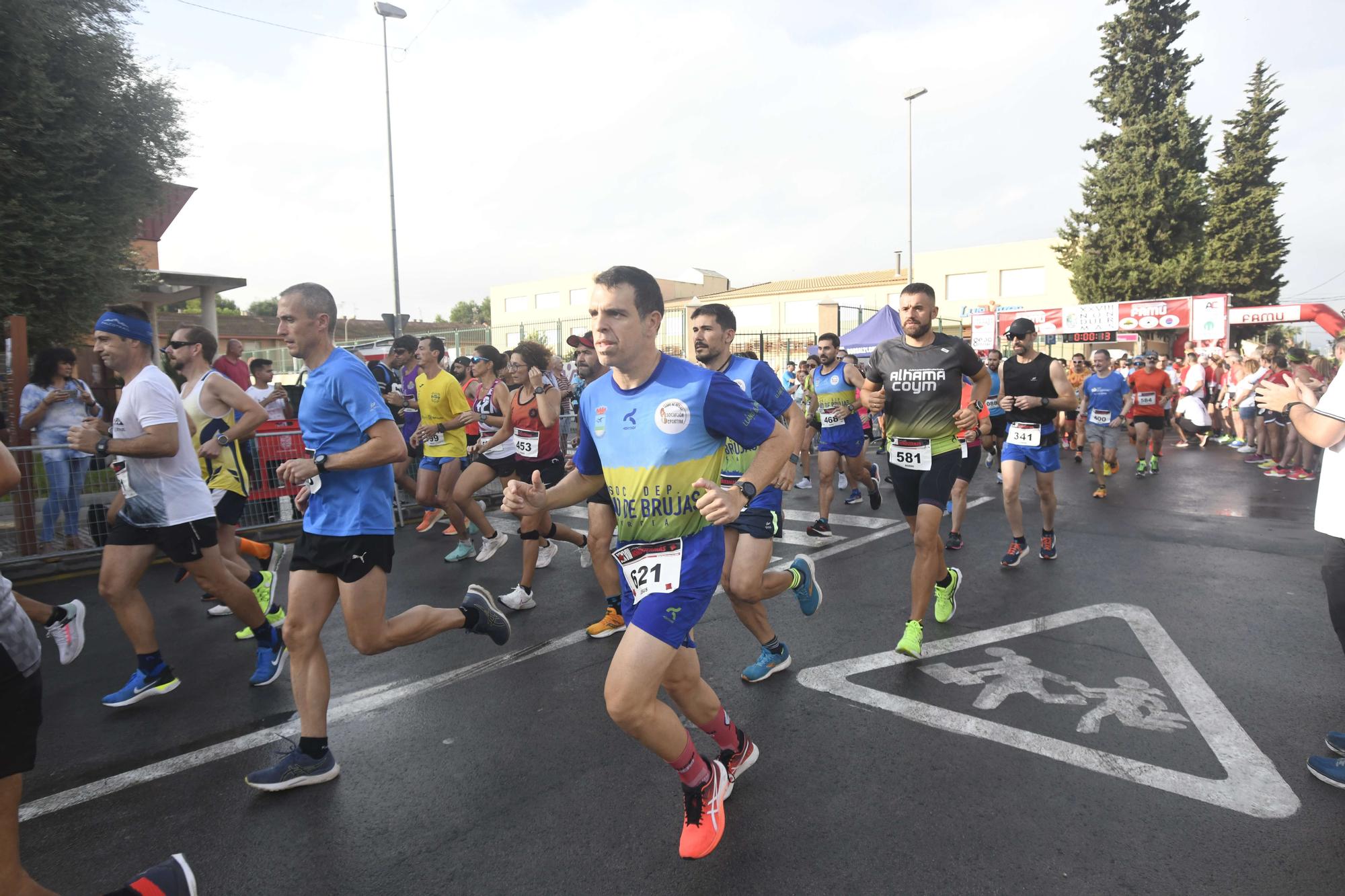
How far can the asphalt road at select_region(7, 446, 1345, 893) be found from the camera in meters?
2.68

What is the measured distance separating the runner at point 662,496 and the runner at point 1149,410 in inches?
483

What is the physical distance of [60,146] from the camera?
1145cm

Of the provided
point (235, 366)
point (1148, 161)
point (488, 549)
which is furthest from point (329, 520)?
point (1148, 161)

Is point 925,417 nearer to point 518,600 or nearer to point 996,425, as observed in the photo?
point 518,600

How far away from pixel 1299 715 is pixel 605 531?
3.90 meters

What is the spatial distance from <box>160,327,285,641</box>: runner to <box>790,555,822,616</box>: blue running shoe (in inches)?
131

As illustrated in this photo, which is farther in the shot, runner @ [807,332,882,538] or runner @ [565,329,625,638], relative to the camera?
runner @ [807,332,882,538]

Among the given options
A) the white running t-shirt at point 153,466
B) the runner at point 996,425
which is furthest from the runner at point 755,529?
the runner at point 996,425

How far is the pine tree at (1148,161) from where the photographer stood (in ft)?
114

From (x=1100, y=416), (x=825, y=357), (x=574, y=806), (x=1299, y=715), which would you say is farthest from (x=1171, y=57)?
(x=574, y=806)

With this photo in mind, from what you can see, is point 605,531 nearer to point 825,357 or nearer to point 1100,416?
point 825,357

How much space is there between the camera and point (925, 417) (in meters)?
5.16

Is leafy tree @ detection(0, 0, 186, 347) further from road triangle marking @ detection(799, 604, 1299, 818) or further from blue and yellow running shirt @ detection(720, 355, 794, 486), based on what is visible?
road triangle marking @ detection(799, 604, 1299, 818)

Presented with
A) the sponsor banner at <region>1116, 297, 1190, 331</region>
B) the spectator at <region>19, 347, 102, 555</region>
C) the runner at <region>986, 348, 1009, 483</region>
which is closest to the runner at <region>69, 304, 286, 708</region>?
the spectator at <region>19, 347, 102, 555</region>
